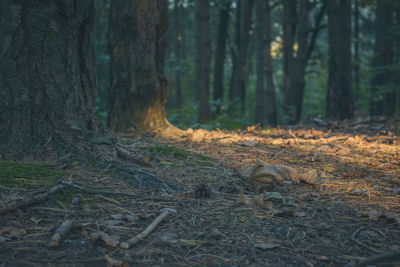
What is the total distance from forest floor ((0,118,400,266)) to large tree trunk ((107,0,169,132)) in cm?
141

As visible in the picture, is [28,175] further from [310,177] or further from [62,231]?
[310,177]

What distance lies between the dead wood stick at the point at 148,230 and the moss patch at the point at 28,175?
0.88 m

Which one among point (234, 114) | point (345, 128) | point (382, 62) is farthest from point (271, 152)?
point (382, 62)

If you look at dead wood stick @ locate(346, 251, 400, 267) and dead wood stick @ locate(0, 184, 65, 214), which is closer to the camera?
dead wood stick @ locate(346, 251, 400, 267)

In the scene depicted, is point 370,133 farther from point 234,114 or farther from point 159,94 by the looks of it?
point 234,114

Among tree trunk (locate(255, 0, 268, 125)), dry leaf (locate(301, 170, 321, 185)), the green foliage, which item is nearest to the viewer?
dry leaf (locate(301, 170, 321, 185))

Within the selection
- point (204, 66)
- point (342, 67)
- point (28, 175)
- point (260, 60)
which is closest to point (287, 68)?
point (260, 60)

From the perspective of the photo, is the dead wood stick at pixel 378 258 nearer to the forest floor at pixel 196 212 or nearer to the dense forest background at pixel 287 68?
the forest floor at pixel 196 212

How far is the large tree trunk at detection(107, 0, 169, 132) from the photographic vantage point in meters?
5.25

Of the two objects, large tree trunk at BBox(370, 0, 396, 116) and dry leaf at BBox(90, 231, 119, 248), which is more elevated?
large tree trunk at BBox(370, 0, 396, 116)

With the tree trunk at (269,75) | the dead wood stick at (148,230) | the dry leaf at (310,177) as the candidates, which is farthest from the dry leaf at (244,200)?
the tree trunk at (269,75)

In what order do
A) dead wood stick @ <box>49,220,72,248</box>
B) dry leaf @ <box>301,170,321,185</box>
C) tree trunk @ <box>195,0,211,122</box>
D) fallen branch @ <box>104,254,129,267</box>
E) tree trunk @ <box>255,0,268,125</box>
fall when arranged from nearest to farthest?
fallen branch @ <box>104,254,129,267</box> < dead wood stick @ <box>49,220,72,248</box> < dry leaf @ <box>301,170,321,185</box> < tree trunk @ <box>195,0,211,122</box> < tree trunk @ <box>255,0,268,125</box>

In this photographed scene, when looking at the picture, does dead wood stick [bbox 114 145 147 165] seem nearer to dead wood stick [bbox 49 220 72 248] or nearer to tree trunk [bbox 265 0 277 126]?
dead wood stick [bbox 49 220 72 248]

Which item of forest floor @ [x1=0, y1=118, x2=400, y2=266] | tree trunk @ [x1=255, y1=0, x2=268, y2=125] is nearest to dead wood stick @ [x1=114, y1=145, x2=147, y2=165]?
forest floor @ [x1=0, y1=118, x2=400, y2=266]
